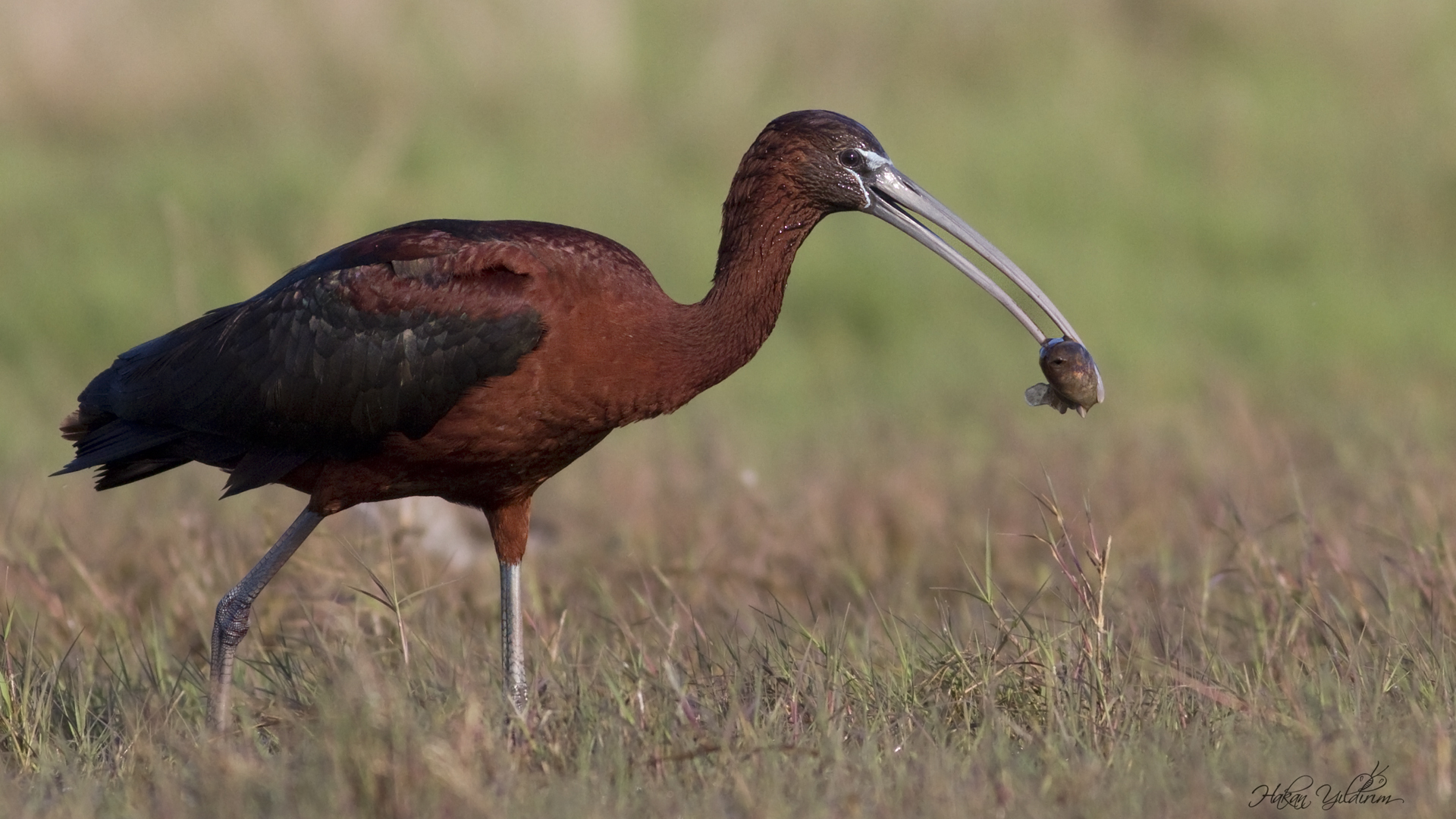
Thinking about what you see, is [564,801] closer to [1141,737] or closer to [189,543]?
[1141,737]

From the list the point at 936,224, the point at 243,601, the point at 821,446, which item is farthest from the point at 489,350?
the point at 821,446

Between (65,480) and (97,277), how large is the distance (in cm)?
257

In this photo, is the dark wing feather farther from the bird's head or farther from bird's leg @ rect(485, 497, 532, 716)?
the bird's head

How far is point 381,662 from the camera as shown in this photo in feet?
14.2

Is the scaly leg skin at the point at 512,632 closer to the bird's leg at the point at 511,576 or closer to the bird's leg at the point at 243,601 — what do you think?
the bird's leg at the point at 511,576

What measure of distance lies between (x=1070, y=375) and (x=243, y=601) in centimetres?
203

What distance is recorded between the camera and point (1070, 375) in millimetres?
4207

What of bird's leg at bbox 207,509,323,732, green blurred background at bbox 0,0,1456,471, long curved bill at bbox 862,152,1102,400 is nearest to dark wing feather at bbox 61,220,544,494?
bird's leg at bbox 207,509,323,732

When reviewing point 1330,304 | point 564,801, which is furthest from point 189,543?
point 1330,304

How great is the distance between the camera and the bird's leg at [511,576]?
428 centimetres
